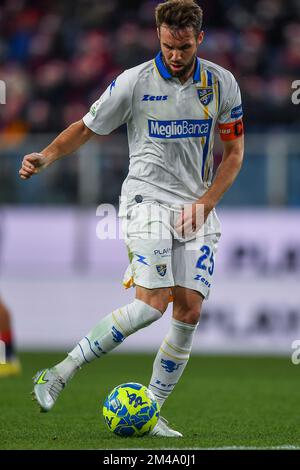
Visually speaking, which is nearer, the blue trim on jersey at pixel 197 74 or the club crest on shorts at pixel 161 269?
the club crest on shorts at pixel 161 269

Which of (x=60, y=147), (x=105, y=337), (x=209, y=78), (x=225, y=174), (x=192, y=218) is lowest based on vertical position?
(x=105, y=337)

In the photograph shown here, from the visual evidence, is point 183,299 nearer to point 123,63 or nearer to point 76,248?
point 76,248

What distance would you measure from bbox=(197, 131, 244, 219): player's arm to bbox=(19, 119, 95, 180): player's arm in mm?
783

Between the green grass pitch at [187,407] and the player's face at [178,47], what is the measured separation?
212 cm

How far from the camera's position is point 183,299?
6375 millimetres

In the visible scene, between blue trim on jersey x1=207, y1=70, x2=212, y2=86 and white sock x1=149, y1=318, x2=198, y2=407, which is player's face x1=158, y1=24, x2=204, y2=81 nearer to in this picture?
blue trim on jersey x1=207, y1=70, x2=212, y2=86

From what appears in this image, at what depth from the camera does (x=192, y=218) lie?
6273 millimetres

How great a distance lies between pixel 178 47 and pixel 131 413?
2082 mm

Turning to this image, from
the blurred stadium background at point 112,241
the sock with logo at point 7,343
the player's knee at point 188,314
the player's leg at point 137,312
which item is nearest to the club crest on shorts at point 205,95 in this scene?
the player's leg at point 137,312

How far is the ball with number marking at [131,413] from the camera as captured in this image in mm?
6141

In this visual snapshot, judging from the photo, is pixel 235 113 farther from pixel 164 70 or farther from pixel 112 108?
pixel 112 108

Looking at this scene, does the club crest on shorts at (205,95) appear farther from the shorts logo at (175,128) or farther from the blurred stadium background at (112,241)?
the blurred stadium background at (112,241)

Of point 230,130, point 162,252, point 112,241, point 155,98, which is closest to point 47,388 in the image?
point 162,252
